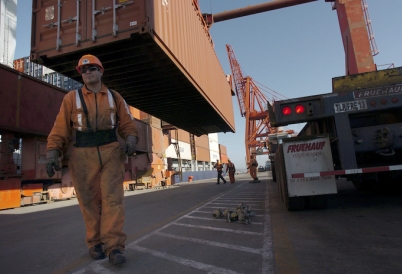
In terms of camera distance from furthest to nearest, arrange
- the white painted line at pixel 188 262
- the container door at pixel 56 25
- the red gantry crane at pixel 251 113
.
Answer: the red gantry crane at pixel 251 113 → the container door at pixel 56 25 → the white painted line at pixel 188 262

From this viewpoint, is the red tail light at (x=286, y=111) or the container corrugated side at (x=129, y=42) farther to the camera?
the container corrugated side at (x=129, y=42)

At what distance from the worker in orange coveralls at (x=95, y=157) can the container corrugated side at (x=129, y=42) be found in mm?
3766

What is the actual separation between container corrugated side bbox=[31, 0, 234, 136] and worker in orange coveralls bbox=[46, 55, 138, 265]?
3766 mm

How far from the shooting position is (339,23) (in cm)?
823

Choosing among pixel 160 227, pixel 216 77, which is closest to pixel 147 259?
pixel 160 227

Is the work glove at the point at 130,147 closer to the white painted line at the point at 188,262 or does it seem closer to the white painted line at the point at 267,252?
the white painted line at the point at 188,262

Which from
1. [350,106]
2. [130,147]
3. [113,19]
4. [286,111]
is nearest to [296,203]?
[286,111]

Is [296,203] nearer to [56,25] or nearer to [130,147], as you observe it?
[130,147]

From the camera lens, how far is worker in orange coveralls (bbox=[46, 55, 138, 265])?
2402 millimetres

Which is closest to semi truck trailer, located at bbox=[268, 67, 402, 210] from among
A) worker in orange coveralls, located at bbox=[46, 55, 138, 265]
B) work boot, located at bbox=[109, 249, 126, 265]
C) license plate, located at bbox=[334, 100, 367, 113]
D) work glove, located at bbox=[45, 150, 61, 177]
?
license plate, located at bbox=[334, 100, 367, 113]

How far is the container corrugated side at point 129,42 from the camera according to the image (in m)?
6.19

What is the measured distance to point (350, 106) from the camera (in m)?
3.91

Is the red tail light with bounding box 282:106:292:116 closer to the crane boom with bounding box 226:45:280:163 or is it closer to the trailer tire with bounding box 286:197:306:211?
the trailer tire with bounding box 286:197:306:211

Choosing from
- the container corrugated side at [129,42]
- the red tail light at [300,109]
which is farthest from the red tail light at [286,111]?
the container corrugated side at [129,42]
